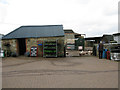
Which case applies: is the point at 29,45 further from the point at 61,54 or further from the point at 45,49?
the point at 61,54

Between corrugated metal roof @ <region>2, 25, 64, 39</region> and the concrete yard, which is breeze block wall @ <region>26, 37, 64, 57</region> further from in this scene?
the concrete yard

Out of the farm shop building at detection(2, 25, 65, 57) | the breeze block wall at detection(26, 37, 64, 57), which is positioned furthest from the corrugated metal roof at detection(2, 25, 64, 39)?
the breeze block wall at detection(26, 37, 64, 57)

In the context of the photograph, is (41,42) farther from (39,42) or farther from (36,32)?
(36,32)

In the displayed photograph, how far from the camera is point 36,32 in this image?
51.2ft

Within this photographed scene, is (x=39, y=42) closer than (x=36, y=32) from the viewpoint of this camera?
Yes

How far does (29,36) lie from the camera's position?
14.6 metres

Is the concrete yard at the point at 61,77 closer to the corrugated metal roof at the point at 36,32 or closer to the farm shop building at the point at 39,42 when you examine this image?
the farm shop building at the point at 39,42

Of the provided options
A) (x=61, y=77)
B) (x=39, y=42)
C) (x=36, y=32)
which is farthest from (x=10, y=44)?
(x=61, y=77)

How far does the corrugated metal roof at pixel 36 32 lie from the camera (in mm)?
14641

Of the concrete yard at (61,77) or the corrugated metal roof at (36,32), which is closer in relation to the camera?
the concrete yard at (61,77)

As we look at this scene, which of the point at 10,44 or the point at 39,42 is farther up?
the point at 39,42

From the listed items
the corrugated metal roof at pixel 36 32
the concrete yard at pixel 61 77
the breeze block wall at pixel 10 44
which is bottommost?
the concrete yard at pixel 61 77

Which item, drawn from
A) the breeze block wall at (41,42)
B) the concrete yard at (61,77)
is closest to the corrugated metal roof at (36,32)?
the breeze block wall at (41,42)

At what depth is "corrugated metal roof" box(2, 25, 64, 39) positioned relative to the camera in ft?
48.0
